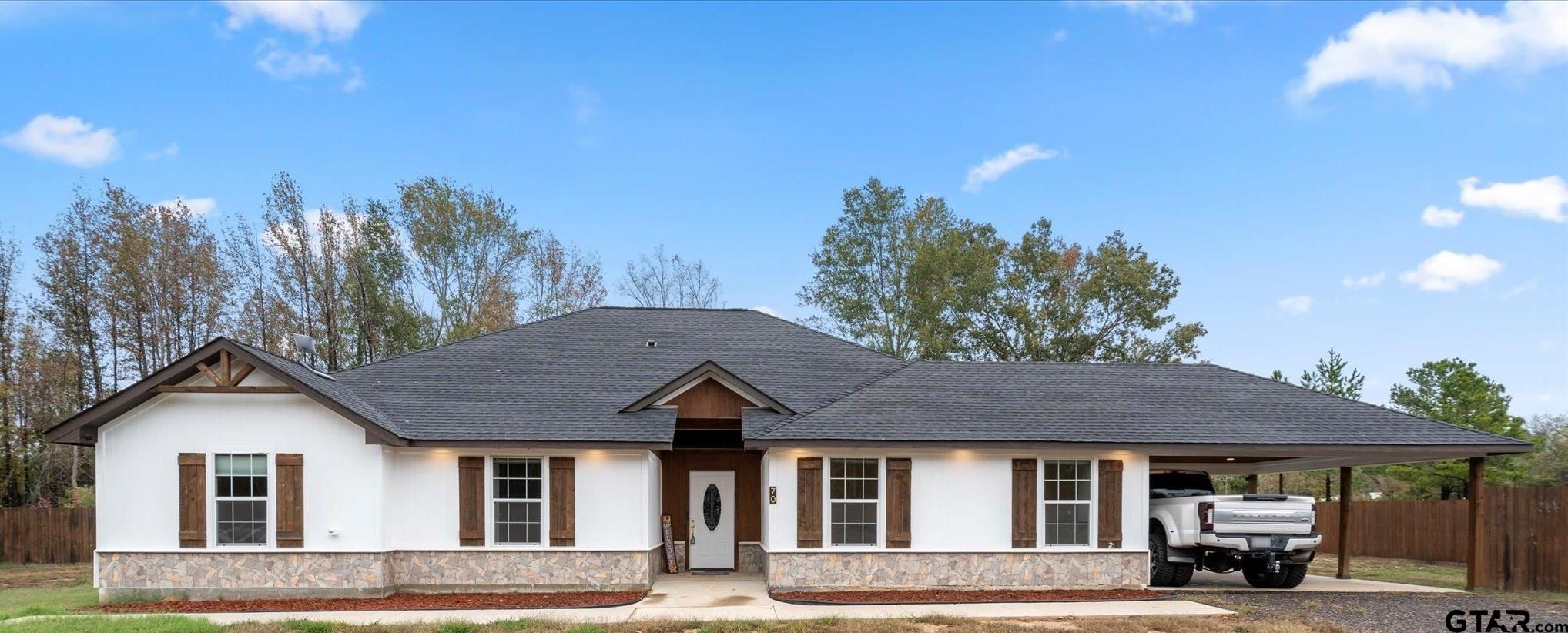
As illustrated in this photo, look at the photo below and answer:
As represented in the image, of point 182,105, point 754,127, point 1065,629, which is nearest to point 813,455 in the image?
point 1065,629

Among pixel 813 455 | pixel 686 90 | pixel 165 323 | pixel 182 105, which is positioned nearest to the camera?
pixel 813 455

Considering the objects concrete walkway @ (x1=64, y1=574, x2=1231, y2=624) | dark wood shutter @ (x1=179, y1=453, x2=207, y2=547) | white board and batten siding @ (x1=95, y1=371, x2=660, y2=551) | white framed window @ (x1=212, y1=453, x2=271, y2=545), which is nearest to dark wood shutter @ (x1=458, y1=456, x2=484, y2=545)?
white board and batten siding @ (x1=95, y1=371, x2=660, y2=551)

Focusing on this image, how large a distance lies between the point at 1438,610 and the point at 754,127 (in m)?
19.4

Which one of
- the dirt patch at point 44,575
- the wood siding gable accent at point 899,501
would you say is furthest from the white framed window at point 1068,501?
the dirt patch at point 44,575

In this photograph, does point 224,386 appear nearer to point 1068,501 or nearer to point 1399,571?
point 1068,501

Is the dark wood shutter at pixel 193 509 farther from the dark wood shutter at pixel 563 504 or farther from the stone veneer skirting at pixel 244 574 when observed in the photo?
the dark wood shutter at pixel 563 504

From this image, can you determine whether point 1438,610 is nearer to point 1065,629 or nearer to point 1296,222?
point 1065,629

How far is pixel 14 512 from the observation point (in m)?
22.7

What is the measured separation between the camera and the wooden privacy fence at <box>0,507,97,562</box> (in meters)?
22.7

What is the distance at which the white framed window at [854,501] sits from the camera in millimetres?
14586

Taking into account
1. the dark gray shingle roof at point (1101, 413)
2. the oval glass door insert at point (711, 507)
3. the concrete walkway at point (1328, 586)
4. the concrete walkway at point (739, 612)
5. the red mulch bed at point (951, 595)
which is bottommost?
the concrete walkway at point (1328, 586)

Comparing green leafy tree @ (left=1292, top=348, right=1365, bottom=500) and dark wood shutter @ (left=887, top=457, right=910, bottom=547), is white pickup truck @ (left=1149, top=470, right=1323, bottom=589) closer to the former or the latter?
dark wood shutter @ (left=887, top=457, right=910, bottom=547)

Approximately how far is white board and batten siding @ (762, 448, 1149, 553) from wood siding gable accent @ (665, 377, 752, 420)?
1.61 meters

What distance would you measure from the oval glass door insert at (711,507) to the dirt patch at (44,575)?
37.3 ft
